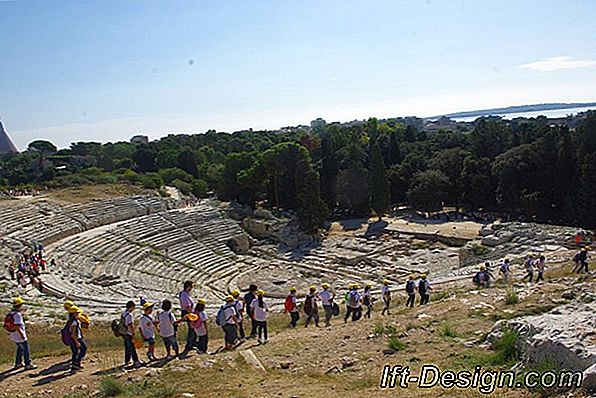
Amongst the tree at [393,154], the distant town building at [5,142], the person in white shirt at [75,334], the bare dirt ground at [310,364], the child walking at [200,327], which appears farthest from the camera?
the distant town building at [5,142]

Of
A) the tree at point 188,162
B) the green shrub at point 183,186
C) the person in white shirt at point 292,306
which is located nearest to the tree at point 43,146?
the tree at point 188,162

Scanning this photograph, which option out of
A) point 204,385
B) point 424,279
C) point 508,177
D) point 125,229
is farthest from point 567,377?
point 508,177

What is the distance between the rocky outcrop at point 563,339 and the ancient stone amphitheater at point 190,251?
40.9ft

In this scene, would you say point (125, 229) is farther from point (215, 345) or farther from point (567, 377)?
point (567, 377)

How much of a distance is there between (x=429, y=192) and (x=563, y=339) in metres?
31.9

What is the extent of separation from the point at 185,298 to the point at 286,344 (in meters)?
2.10

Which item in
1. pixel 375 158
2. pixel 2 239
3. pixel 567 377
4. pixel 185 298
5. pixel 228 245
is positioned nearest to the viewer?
pixel 567 377

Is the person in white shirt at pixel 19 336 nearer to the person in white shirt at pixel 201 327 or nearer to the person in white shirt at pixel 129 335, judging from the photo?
the person in white shirt at pixel 129 335

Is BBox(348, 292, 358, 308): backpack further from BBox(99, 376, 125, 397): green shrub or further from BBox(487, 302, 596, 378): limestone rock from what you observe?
BBox(99, 376, 125, 397): green shrub

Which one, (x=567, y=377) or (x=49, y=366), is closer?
(x=567, y=377)

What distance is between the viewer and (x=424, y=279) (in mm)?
14602

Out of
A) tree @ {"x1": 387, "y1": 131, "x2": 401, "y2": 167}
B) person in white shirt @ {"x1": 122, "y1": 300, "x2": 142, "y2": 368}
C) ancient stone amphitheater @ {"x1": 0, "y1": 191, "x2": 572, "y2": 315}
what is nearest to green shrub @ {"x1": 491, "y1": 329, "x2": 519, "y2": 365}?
person in white shirt @ {"x1": 122, "y1": 300, "x2": 142, "y2": 368}

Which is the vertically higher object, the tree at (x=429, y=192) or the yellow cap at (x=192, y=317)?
the yellow cap at (x=192, y=317)

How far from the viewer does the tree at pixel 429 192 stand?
37.8 metres
